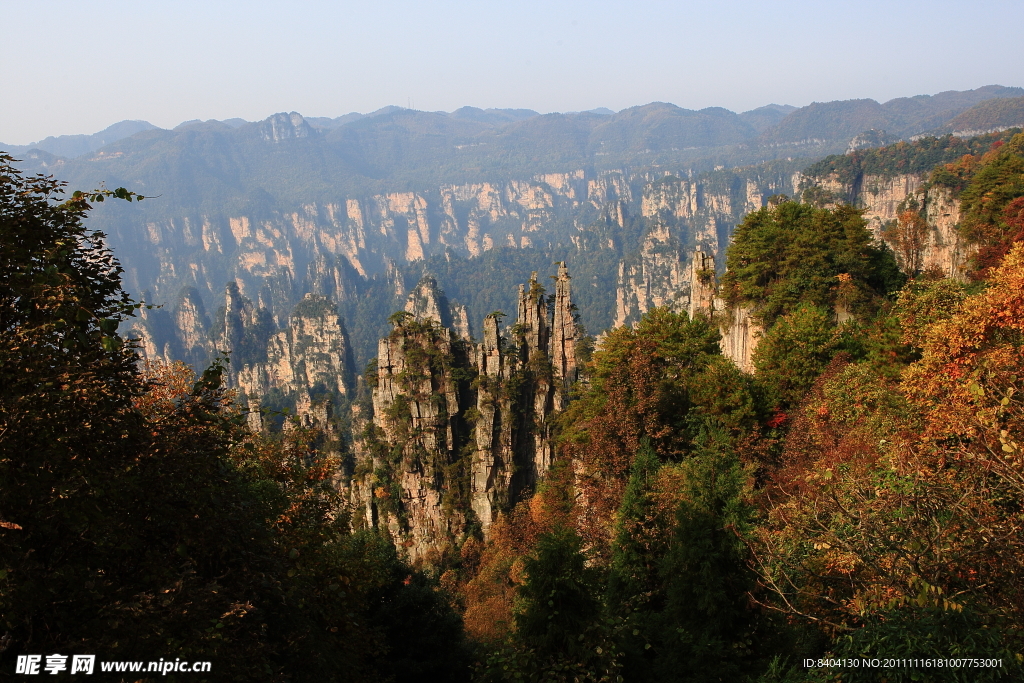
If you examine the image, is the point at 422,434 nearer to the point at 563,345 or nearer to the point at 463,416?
the point at 463,416

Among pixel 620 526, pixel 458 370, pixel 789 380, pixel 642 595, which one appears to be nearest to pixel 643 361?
pixel 789 380

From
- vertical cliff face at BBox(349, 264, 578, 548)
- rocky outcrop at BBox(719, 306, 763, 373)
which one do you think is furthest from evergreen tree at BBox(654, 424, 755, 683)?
vertical cliff face at BBox(349, 264, 578, 548)

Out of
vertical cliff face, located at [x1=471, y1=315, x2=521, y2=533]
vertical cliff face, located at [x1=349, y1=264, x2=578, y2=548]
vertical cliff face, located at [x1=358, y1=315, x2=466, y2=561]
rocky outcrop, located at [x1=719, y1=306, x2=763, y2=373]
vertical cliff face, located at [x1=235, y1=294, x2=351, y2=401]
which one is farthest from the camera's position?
vertical cliff face, located at [x1=235, y1=294, x2=351, y2=401]

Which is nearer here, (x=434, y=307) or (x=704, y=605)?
(x=704, y=605)

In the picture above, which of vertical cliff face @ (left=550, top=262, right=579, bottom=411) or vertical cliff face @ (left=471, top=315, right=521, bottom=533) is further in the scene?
vertical cliff face @ (left=550, top=262, right=579, bottom=411)

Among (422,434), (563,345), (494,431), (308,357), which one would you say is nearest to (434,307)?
(308,357)

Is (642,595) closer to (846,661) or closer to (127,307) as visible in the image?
(846,661)

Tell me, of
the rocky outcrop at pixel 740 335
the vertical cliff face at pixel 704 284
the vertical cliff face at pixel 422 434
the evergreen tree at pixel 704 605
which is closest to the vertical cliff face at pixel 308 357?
the vertical cliff face at pixel 422 434

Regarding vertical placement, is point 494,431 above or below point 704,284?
below

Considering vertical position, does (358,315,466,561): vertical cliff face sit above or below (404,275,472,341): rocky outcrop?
above

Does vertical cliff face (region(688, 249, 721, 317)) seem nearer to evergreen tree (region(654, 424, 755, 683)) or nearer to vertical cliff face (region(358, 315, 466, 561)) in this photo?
vertical cliff face (region(358, 315, 466, 561))

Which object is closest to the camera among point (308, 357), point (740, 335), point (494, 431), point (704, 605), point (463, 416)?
point (704, 605)

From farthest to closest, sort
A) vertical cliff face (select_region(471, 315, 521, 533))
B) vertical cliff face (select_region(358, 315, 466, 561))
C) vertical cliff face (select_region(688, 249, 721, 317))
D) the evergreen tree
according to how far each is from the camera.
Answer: vertical cliff face (select_region(688, 249, 721, 317)), vertical cliff face (select_region(358, 315, 466, 561)), vertical cliff face (select_region(471, 315, 521, 533)), the evergreen tree

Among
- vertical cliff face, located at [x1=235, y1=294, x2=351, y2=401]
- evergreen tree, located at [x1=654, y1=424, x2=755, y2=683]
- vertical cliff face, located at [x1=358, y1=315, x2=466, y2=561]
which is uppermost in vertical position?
evergreen tree, located at [x1=654, y1=424, x2=755, y2=683]
